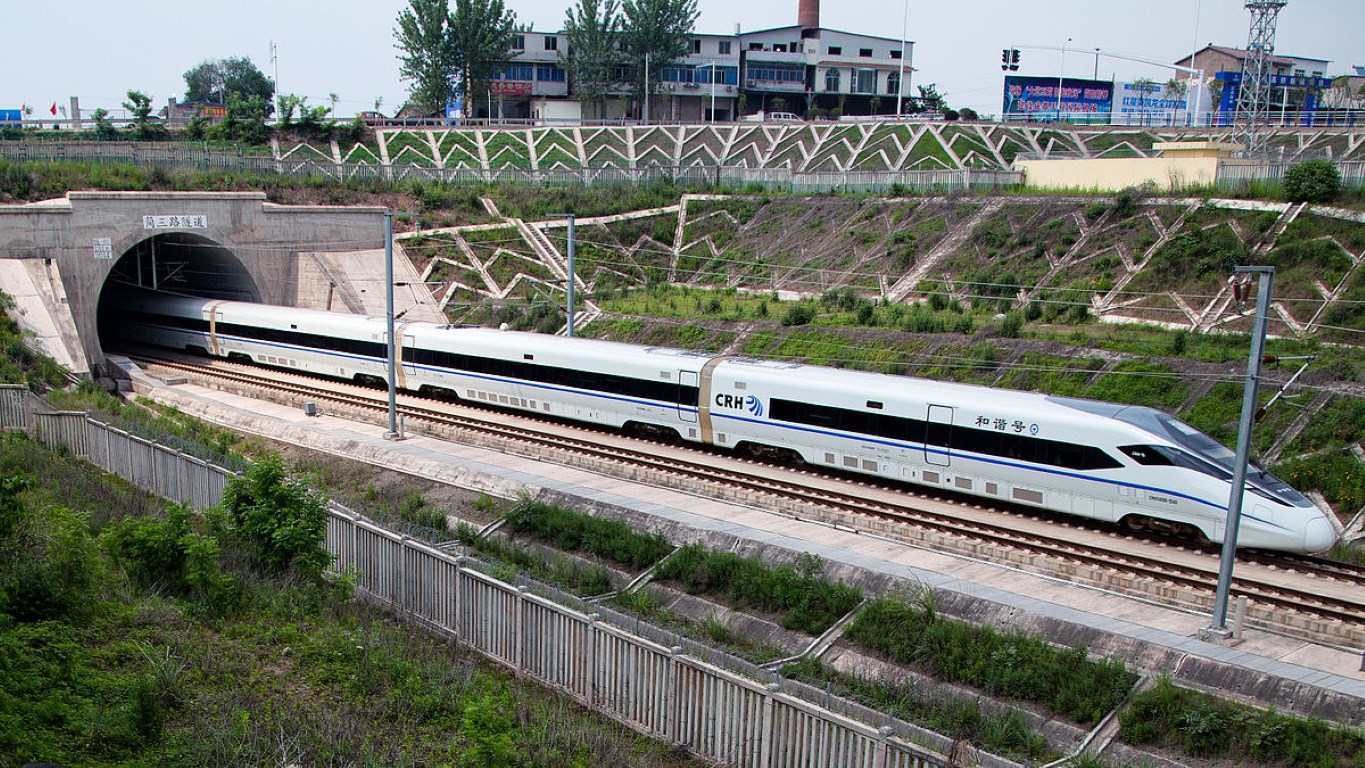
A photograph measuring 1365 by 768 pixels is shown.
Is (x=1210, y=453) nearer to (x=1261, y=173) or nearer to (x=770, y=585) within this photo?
(x=770, y=585)

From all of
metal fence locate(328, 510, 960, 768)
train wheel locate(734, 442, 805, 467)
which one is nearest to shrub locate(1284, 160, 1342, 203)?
train wheel locate(734, 442, 805, 467)

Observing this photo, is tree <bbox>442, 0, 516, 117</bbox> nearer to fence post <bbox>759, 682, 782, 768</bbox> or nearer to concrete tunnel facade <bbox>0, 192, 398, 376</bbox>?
concrete tunnel facade <bbox>0, 192, 398, 376</bbox>

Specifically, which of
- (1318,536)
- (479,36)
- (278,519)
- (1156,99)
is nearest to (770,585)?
(278,519)

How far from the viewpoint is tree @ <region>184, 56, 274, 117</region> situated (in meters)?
118

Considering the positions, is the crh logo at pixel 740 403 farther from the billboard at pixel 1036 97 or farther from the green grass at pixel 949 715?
the billboard at pixel 1036 97

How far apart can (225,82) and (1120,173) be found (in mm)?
110867

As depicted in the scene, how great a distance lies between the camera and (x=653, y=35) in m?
83.1

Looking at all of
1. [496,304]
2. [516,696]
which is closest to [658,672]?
[516,696]

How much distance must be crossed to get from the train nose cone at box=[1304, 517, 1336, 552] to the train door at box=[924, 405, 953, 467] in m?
6.71

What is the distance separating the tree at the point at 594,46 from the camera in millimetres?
82062

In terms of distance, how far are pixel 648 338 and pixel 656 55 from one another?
5138 cm

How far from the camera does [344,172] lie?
56.8 meters

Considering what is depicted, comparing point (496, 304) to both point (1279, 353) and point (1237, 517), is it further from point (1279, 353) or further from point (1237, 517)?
point (1237, 517)

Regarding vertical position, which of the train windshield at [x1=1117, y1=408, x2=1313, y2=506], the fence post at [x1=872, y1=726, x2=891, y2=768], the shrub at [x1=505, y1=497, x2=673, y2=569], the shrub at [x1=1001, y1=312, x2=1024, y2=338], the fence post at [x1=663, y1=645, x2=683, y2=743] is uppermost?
the shrub at [x1=1001, y1=312, x2=1024, y2=338]
